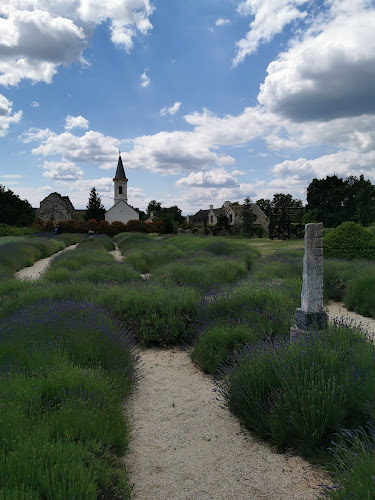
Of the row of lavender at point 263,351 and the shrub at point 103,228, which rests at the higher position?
the shrub at point 103,228

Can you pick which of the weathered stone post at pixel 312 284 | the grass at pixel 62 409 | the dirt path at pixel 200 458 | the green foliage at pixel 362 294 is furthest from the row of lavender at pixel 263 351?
the green foliage at pixel 362 294

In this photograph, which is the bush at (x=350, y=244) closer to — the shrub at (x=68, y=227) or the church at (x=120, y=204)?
the shrub at (x=68, y=227)

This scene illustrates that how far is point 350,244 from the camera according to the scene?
12.4 meters

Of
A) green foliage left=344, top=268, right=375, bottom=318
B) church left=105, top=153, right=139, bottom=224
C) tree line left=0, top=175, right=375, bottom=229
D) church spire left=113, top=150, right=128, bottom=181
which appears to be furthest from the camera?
church spire left=113, top=150, right=128, bottom=181

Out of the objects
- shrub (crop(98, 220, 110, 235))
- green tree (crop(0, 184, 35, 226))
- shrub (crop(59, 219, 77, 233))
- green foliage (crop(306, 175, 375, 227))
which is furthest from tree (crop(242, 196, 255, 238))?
green tree (crop(0, 184, 35, 226))

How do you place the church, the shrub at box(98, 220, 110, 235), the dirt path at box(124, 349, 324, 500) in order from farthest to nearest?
the church, the shrub at box(98, 220, 110, 235), the dirt path at box(124, 349, 324, 500)

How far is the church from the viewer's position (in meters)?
57.6

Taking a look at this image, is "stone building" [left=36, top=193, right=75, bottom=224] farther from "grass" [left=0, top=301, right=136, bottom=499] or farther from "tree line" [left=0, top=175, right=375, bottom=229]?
"grass" [left=0, top=301, right=136, bottom=499]

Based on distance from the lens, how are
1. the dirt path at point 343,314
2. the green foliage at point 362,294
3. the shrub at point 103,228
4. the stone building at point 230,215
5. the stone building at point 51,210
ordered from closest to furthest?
the dirt path at point 343,314 < the green foliage at point 362,294 < the shrub at point 103,228 < the stone building at point 230,215 < the stone building at point 51,210

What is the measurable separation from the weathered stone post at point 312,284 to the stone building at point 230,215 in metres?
38.4

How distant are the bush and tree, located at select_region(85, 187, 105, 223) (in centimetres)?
5162

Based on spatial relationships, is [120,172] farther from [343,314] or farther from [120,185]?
[343,314]

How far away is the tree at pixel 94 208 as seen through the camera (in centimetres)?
6285

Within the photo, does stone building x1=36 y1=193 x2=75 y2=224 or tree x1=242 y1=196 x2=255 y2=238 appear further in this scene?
stone building x1=36 y1=193 x2=75 y2=224
